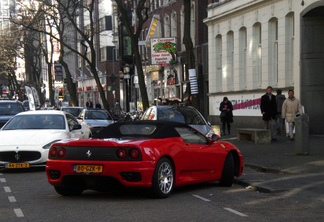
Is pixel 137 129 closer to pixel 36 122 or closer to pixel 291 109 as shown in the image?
pixel 36 122

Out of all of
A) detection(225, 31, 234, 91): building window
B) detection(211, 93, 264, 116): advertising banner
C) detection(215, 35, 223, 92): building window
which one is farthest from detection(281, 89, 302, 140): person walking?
detection(215, 35, 223, 92): building window

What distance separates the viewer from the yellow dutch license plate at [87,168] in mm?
9655

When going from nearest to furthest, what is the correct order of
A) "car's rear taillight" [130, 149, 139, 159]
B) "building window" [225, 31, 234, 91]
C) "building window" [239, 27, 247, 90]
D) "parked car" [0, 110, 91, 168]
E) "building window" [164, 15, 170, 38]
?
"car's rear taillight" [130, 149, 139, 159] < "parked car" [0, 110, 91, 168] < "building window" [239, 27, 247, 90] < "building window" [225, 31, 234, 91] < "building window" [164, 15, 170, 38]

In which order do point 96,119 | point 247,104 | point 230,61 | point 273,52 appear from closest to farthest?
point 273,52 → point 96,119 → point 247,104 → point 230,61

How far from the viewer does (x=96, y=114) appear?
97.9 feet

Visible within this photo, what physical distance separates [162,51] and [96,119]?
14.3 ft

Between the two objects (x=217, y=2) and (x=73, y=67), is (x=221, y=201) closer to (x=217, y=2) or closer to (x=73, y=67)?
(x=217, y=2)

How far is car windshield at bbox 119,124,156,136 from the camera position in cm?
1066

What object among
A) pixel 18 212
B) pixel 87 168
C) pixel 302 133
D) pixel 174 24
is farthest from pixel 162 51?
pixel 18 212

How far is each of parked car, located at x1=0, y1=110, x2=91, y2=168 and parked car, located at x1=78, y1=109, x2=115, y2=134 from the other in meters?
10.7

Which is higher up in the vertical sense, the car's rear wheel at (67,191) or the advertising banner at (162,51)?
the advertising banner at (162,51)

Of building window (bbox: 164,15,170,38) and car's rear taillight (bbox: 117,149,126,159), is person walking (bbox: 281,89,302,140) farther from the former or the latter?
building window (bbox: 164,15,170,38)

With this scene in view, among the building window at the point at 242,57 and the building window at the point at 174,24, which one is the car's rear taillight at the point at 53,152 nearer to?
the building window at the point at 242,57

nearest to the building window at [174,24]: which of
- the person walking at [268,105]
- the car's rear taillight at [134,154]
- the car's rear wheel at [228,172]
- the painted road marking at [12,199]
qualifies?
the person walking at [268,105]
